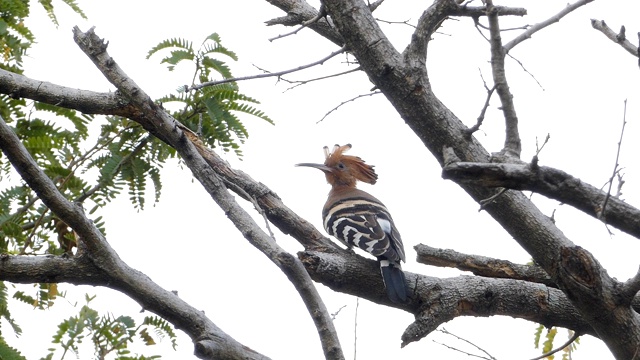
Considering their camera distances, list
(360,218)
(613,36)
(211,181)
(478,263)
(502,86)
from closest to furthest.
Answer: (502,86) → (613,36) → (211,181) → (478,263) → (360,218)

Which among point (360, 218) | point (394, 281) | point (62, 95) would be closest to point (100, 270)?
point (62, 95)

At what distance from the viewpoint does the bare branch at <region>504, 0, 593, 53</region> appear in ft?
9.36

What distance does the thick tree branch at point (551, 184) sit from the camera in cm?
200

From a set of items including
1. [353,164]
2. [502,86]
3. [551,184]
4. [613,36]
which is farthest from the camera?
[353,164]

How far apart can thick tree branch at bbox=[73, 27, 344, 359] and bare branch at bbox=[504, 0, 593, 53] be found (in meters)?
1.10

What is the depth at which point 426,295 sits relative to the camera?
3.65 meters

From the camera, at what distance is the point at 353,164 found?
6223mm

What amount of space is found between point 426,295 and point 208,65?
180cm

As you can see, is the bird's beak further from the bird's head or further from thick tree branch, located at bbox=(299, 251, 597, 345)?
thick tree branch, located at bbox=(299, 251, 597, 345)

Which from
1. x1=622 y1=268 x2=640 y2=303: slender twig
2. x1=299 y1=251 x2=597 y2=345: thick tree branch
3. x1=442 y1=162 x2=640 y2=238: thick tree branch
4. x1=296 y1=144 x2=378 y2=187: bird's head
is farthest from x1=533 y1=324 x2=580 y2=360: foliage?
x1=296 y1=144 x2=378 y2=187: bird's head


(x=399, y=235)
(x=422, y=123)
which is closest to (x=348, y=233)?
(x=399, y=235)

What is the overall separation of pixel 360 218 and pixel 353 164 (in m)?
1.36

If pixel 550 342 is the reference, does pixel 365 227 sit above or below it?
above

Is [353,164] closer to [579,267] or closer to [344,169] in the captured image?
[344,169]
